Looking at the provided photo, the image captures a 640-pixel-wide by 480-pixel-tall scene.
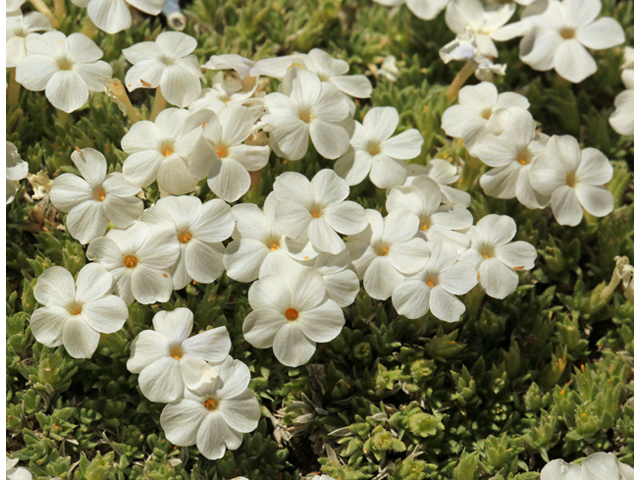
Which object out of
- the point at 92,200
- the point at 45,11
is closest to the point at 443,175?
the point at 92,200

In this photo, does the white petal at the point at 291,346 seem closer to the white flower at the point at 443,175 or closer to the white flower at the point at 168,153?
the white flower at the point at 168,153

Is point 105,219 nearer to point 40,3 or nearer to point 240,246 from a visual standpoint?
point 240,246

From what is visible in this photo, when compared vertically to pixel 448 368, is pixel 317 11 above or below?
above

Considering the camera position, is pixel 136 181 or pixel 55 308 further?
pixel 136 181

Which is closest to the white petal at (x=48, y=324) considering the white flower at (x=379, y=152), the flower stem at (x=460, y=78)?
the white flower at (x=379, y=152)

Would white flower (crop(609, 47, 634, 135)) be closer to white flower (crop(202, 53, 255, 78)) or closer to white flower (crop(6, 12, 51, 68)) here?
white flower (crop(202, 53, 255, 78))

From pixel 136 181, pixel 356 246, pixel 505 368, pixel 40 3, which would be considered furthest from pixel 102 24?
pixel 505 368

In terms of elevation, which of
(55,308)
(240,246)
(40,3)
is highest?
(40,3)
